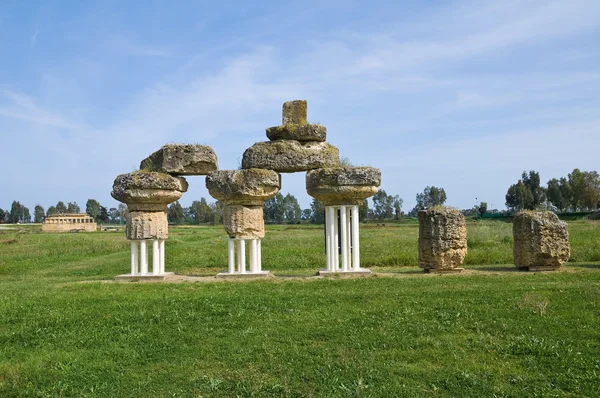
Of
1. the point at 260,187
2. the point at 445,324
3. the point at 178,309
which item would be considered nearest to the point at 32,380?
the point at 178,309

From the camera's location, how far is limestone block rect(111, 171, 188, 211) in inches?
635

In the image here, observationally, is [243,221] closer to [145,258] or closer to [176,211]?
[145,258]

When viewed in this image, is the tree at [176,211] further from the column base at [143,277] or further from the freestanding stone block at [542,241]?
the freestanding stone block at [542,241]

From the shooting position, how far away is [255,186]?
15.9m

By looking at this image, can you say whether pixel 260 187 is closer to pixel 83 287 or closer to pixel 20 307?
pixel 83 287

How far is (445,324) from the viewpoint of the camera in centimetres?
905

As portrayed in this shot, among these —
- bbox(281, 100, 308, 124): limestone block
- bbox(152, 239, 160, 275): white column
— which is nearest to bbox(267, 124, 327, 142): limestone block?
bbox(281, 100, 308, 124): limestone block

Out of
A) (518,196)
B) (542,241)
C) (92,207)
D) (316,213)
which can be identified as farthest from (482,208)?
(92,207)

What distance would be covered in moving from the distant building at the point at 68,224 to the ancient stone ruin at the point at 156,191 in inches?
2160

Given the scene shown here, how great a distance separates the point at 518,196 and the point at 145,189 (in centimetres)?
7577

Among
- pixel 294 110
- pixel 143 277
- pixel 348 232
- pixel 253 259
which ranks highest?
pixel 294 110

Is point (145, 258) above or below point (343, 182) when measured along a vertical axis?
below

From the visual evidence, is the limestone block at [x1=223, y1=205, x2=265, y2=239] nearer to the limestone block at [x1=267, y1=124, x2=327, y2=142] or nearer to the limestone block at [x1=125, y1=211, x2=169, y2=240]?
the limestone block at [x1=125, y1=211, x2=169, y2=240]

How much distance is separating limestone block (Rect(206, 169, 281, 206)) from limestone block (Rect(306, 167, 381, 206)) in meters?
1.20
